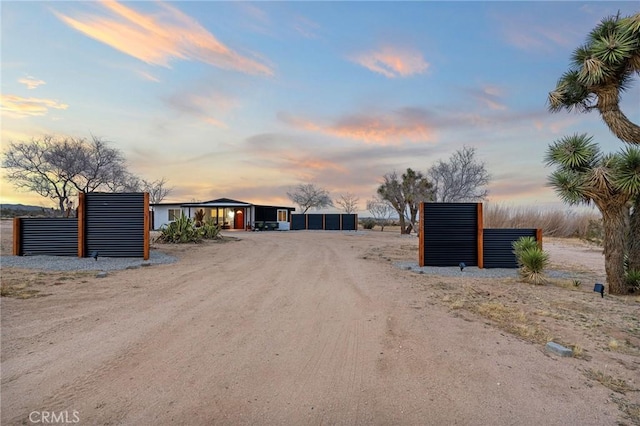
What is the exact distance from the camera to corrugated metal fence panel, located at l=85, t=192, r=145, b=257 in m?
10.4

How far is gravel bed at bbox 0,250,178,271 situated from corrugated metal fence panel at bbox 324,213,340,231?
25560 millimetres

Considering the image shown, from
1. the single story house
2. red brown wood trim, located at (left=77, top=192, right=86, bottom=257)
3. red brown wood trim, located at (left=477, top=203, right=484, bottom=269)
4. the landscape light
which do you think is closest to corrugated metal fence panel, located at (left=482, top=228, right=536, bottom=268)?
red brown wood trim, located at (left=477, top=203, right=484, bottom=269)

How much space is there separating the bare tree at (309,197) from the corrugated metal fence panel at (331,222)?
57.0 feet

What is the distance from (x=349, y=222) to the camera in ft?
116

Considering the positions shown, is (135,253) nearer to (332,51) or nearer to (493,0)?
(332,51)

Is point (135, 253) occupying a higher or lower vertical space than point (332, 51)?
lower

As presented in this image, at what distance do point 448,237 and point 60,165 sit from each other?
22.5m

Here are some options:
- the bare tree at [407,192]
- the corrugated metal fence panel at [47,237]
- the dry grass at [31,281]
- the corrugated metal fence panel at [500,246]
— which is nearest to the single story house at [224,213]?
the bare tree at [407,192]

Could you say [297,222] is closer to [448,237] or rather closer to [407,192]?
[407,192]

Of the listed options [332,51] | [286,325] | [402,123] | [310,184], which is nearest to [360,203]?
[310,184]

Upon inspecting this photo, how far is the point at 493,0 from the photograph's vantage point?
9.30 metres

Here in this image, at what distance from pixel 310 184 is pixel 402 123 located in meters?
38.3

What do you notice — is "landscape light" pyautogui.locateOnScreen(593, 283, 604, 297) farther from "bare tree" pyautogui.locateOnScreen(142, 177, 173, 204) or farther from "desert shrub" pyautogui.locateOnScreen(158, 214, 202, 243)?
"bare tree" pyautogui.locateOnScreen(142, 177, 173, 204)

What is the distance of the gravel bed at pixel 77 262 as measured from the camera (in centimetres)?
848
